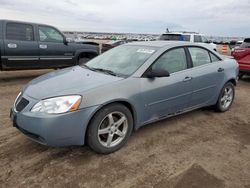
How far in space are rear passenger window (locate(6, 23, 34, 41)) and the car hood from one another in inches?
171

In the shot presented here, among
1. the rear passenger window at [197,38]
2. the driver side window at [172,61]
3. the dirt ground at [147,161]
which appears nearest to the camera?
the dirt ground at [147,161]

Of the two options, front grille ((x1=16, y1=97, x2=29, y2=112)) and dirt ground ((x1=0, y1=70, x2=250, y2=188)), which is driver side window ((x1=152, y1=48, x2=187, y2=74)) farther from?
front grille ((x1=16, y1=97, x2=29, y2=112))

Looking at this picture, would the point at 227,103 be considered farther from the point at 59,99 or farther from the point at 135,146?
the point at 59,99

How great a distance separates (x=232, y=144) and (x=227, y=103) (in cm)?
181

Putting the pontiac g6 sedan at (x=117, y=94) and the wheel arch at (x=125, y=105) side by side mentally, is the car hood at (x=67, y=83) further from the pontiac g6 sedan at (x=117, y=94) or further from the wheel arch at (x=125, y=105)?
the wheel arch at (x=125, y=105)

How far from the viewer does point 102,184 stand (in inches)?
118

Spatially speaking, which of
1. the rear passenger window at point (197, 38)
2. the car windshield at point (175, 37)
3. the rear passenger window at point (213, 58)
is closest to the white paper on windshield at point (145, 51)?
the rear passenger window at point (213, 58)

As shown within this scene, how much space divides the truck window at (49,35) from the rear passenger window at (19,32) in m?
0.34

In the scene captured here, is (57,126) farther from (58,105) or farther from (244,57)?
(244,57)

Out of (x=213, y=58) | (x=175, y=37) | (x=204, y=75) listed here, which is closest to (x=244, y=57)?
(x=213, y=58)

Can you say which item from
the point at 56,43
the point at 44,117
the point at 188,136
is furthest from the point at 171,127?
the point at 56,43

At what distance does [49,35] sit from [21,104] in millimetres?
5605

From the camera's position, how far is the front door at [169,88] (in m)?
4.01

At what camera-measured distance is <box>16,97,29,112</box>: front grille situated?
3451mm
